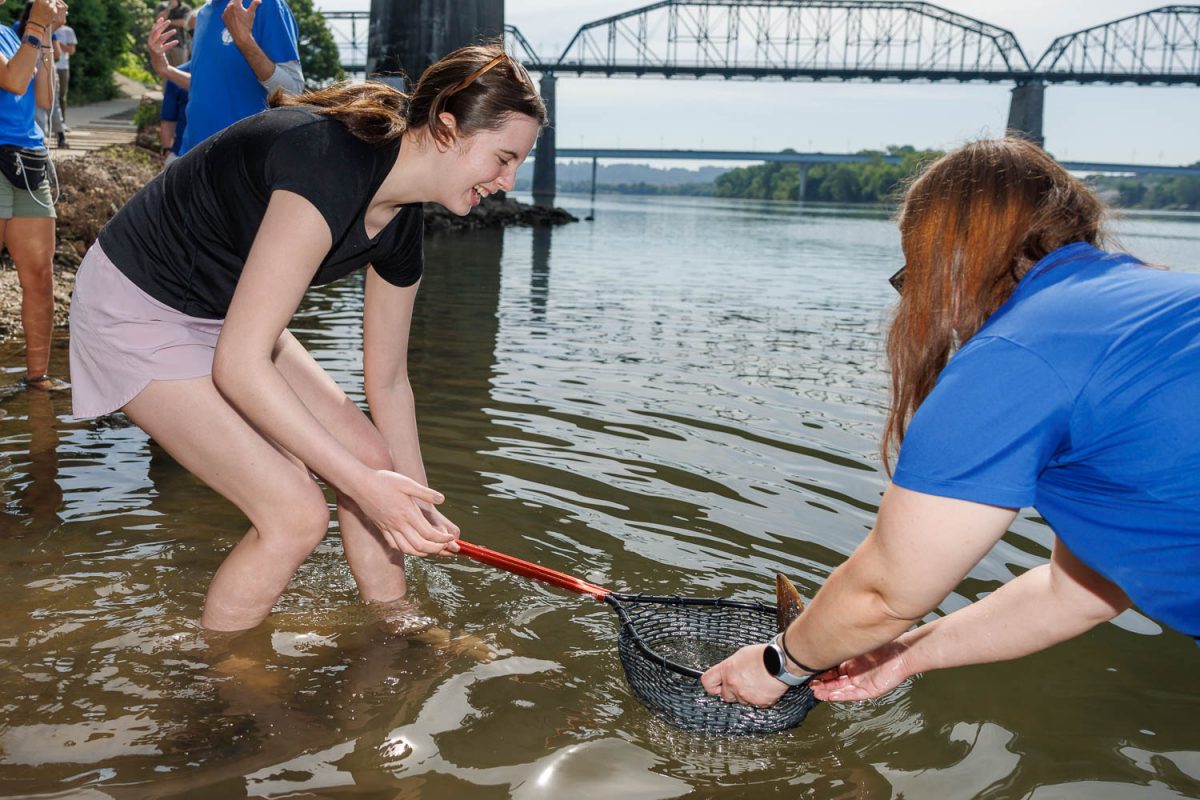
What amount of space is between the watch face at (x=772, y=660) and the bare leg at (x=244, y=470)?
150cm

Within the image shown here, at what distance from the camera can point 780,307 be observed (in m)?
14.7

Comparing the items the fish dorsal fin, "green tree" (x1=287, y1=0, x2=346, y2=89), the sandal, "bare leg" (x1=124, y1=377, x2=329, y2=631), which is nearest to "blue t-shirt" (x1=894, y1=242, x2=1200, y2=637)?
the fish dorsal fin

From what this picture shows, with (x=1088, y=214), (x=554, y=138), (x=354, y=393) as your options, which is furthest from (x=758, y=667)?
(x=554, y=138)

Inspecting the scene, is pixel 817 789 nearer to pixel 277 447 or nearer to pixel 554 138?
pixel 277 447

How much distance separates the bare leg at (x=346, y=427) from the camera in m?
3.42

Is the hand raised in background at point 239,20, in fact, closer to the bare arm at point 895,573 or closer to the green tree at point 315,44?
the bare arm at point 895,573

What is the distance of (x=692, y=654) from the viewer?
141 inches

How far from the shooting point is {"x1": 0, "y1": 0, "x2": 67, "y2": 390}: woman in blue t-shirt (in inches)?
245

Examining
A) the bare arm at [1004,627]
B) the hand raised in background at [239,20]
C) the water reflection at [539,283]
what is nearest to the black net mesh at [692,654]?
the bare arm at [1004,627]

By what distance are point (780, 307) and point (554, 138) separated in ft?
214

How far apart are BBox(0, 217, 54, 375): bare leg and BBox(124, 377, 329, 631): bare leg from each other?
4.03 metres

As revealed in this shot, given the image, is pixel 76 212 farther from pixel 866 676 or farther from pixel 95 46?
pixel 95 46

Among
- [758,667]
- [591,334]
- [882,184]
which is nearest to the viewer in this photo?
[758,667]

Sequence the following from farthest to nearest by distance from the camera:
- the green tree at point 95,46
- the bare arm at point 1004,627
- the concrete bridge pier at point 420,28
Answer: the concrete bridge pier at point 420,28, the green tree at point 95,46, the bare arm at point 1004,627
